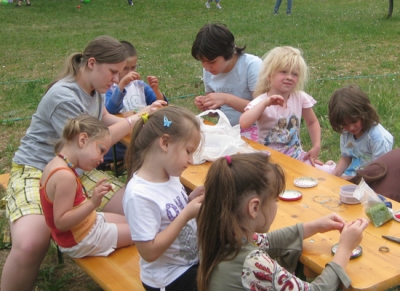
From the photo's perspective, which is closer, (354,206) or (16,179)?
(354,206)

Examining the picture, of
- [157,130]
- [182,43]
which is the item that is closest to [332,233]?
[157,130]

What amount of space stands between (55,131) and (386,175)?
1.84m

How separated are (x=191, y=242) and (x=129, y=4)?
1770 centimetres

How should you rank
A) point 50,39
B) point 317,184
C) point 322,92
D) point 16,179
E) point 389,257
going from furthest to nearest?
point 50,39 → point 322,92 → point 16,179 → point 317,184 → point 389,257

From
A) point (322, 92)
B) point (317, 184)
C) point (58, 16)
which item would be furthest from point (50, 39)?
point (317, 184)

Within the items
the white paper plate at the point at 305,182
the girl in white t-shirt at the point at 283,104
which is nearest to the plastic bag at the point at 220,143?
the girl in white t-shirt at the point at 283,104

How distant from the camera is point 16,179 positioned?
3.04 m

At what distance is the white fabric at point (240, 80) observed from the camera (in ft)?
12.8

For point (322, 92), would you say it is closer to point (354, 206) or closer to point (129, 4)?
point (354, 206)

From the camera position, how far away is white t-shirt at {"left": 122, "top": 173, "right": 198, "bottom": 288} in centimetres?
205

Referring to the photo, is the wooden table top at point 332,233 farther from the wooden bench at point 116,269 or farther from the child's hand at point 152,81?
the child's hand at point 152,81

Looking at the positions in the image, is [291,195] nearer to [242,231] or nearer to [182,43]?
[242,231]

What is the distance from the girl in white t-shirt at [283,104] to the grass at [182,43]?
1327mm

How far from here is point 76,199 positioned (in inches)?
102
